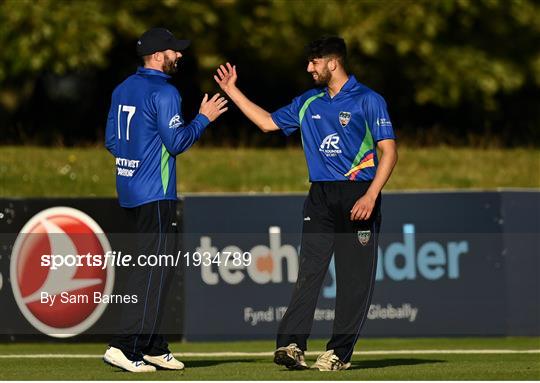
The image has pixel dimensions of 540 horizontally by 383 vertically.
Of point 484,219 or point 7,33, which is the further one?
point 7,33

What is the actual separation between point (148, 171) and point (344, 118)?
4.31 feet

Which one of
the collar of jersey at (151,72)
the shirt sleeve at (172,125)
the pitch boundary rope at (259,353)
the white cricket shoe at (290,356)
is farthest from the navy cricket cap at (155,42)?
the pitch boundary rope at (259,353)

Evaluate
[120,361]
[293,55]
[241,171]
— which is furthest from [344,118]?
[293,55]

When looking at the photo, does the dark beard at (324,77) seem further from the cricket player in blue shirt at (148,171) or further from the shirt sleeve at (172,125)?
the shirt sleeve at (172,125)

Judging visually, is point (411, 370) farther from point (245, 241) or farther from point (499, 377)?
point (245, 241)

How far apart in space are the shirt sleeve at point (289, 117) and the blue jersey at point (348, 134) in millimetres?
194

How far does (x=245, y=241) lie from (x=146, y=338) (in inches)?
186

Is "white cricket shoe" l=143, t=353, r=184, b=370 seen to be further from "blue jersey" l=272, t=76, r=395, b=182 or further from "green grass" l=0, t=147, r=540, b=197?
"green grass" l=0, t=147, r=540, b=197

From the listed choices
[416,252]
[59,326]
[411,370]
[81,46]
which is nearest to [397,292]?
[416,252]

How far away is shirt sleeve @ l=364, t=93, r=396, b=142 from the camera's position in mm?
9195

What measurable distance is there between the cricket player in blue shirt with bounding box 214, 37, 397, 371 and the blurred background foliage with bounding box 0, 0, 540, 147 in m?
10.8

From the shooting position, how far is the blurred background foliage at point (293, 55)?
20781mm

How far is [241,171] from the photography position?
1800 cm

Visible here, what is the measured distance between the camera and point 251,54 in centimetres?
2261
